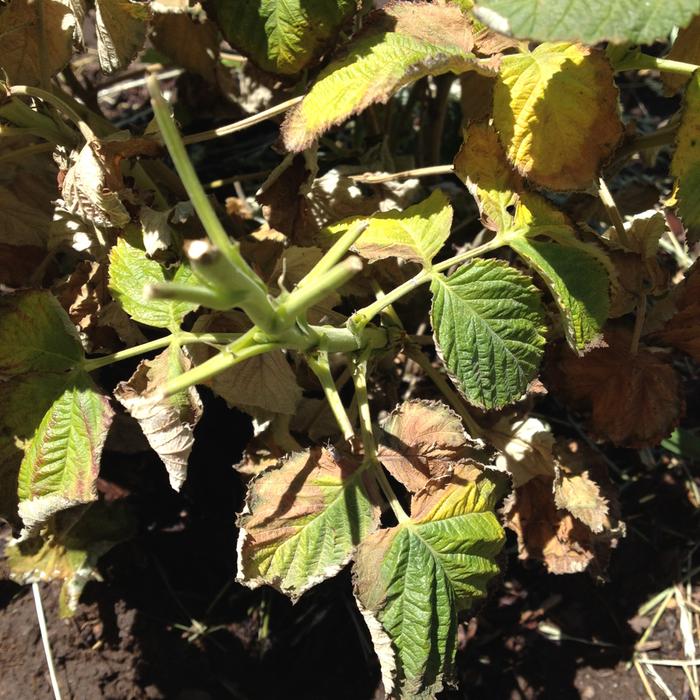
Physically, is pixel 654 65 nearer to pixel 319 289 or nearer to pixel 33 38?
pixel 319 289

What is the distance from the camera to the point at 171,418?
871 mm

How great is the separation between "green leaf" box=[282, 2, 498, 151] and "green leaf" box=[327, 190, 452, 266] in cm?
17

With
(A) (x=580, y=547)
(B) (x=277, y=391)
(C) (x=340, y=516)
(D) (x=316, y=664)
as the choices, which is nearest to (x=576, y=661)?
(A) (x=580, y=547)

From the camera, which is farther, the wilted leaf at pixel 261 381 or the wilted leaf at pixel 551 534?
the wilted leaf at pixel 551 534

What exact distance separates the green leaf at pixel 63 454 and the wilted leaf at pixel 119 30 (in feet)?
1.53

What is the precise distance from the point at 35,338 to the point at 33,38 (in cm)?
42

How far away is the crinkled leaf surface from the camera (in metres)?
0.88

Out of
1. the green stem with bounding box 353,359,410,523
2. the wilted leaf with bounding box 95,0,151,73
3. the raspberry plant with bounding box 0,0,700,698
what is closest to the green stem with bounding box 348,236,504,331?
the raspberry plant with bounding box 0,0,700,698

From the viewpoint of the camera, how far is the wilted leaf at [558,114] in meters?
0.85

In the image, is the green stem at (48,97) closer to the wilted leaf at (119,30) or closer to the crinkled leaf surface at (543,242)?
the wilted leaf at (119,30)

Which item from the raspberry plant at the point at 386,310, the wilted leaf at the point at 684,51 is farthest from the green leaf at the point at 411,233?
the wilted leaf at the point at 684,51

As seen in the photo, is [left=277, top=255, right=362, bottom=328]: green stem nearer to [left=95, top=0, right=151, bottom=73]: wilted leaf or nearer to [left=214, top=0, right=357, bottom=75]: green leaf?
[left=214, top=0, right=357, bottom=75]: green leaf

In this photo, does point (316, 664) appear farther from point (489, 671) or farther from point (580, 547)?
point (580, 547)

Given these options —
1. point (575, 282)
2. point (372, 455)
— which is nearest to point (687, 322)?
point (575, 282)
